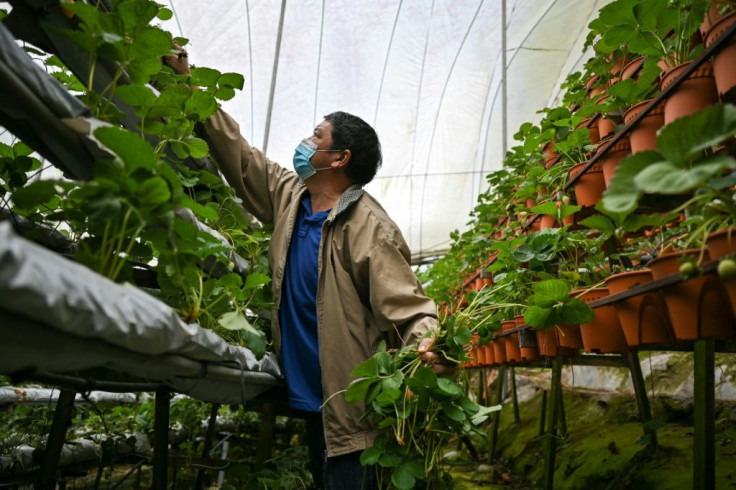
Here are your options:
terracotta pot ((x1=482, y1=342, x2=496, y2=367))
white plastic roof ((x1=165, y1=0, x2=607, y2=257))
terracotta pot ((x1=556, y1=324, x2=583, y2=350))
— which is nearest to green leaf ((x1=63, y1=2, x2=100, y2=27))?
terracotta pot ((x1=556, y1=324, x2=583, y2=350))

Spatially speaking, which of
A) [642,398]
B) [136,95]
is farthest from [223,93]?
[642,398]

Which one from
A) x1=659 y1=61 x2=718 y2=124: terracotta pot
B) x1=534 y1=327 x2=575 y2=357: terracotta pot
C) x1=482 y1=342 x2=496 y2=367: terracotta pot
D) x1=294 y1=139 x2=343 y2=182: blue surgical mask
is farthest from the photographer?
x1=482 y1=342 x2=496 y2=367: terracotta pot

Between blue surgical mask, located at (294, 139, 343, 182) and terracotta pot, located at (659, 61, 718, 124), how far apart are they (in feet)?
4.14

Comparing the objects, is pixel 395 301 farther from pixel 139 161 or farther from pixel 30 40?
pixel 30 40

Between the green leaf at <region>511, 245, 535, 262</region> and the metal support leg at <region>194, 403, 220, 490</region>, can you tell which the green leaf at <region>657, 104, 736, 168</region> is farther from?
the metal support leg at <region>194, 403, 220, 490</region>

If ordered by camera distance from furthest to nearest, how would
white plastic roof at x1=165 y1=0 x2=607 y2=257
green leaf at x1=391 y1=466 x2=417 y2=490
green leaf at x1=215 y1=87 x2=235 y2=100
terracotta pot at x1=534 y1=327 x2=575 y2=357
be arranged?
white plastic roof at x1=165 y1=0 x2=607 y2=257, terracotta pot at x1=534 y1=327 x2=575 y2=357, green leaf at x1=215 y1=87 x2=235 y2=100, green leaf at x1=391 y1=466 x2=417 y2=490

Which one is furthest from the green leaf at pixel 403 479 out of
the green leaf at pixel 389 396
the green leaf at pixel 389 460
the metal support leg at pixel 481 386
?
the metal support leg at pixel 481 386

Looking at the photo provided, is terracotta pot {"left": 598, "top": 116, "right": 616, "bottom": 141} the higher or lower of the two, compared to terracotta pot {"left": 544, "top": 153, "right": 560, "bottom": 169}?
lower

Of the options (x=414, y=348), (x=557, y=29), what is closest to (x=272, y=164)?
(x=414, y=348)

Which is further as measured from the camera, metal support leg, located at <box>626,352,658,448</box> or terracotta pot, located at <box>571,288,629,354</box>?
metal support leg, located at <box>626,352,658,448</box>

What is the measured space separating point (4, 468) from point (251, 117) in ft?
18.3

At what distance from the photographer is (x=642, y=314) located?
1.15 m

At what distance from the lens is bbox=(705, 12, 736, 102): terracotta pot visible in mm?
931

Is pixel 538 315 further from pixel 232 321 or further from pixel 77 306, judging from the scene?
pixel 77 306
